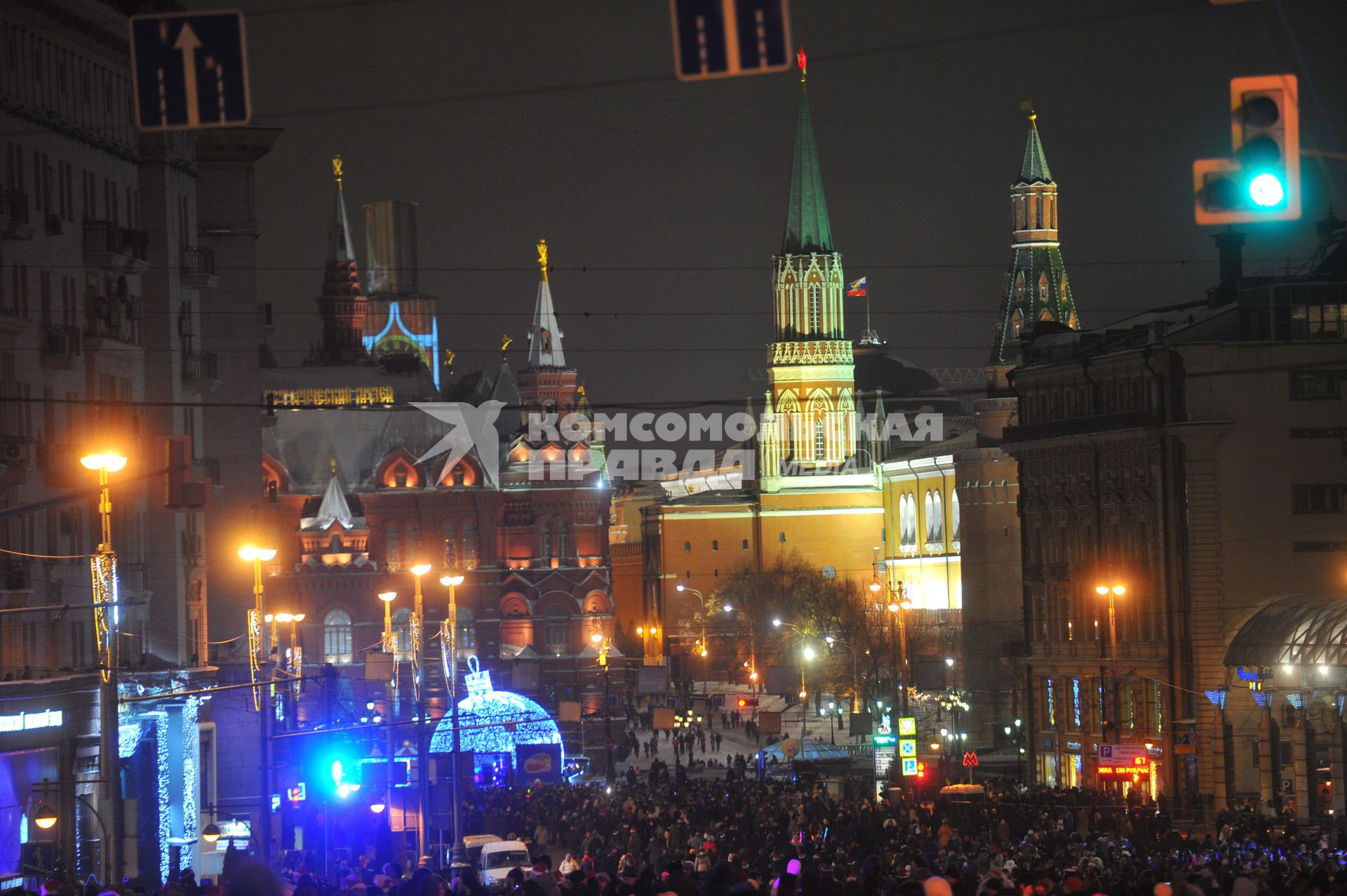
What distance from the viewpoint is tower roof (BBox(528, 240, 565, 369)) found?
150375mm

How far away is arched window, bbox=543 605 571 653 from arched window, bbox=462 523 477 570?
5.22 meters

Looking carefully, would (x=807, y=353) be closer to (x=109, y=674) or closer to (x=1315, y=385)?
(x=1315, y=385)

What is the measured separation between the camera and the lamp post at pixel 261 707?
138ft

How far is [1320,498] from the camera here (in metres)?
64.3

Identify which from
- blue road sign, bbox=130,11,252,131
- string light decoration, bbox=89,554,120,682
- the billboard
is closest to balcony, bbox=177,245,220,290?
the billboard

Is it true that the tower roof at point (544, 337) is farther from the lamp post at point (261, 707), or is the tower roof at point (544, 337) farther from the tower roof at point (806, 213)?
the lamp post at point (261, 707)

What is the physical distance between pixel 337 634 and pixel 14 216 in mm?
95466

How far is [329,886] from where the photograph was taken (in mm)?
35438

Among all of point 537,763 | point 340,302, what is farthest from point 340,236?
point 537,763

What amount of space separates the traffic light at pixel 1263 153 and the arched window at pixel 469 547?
11965cm

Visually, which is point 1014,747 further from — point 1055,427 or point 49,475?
point 49,475

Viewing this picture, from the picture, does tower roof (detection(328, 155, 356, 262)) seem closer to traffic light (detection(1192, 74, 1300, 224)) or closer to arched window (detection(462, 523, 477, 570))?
arched window (detection(462, 523, 477, 570))

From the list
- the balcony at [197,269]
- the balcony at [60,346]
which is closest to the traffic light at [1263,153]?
the balcony at [60,346]

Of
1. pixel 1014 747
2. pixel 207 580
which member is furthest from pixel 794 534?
pixel 207 580
